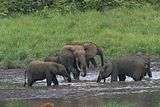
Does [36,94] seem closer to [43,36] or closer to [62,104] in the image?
[62,104]

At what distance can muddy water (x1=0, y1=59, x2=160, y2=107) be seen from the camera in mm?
17547

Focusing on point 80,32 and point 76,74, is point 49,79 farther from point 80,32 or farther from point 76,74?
point 80,32

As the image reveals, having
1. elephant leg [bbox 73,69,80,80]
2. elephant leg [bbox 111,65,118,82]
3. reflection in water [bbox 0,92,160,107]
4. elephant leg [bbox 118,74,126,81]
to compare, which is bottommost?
elephant leg [bbox 73,69,80,80]

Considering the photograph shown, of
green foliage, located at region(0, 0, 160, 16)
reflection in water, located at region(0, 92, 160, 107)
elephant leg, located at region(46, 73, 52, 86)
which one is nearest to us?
reflection in water, located at region(0, 92, 160, 107)

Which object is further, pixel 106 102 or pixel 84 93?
pixel 84 93

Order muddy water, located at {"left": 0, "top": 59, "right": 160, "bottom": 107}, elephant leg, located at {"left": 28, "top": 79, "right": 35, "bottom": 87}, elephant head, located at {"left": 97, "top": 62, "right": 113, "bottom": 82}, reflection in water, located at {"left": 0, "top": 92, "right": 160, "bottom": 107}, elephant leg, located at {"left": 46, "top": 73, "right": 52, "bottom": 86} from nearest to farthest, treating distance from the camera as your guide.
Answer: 1. reflection in water, located at {"left": 0, "top": 92, "right": 160, "bottom": 107}
2. muddy water, located at {"left": 0, "top": 59, "right": 160, "bottom": 107}
3. elephant leg, located at {"left": 46, "top": 73, "right": 52, "bottom": 86}
4. elephant leg, located at {"left": 28, "top": 79, "right": 35, "bottom": 87}
5. elephant head, located at {"left": 97, "top": 62, "right": 113, "bottom": 82}

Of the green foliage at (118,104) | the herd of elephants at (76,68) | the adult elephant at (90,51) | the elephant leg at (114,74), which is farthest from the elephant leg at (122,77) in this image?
the green foliage at (118,104)

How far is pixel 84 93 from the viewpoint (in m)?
19.3

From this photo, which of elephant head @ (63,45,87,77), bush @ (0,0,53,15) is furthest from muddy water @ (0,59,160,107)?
bush @ (0,0,53,15)

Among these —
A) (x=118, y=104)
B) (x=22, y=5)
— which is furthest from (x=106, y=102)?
(x=22, y=5)

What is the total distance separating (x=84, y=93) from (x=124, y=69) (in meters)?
3.12

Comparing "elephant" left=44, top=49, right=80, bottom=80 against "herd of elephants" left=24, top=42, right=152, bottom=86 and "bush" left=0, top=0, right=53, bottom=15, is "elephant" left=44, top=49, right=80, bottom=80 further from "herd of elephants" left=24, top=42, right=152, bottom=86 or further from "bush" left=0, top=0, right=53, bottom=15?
"bush" left=0, top=0, right=53, bottom=15

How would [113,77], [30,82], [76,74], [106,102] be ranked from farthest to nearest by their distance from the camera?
[76,74] → [113,77] → [30,82] → [106,102]

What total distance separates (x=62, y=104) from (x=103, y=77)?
15.3ft
